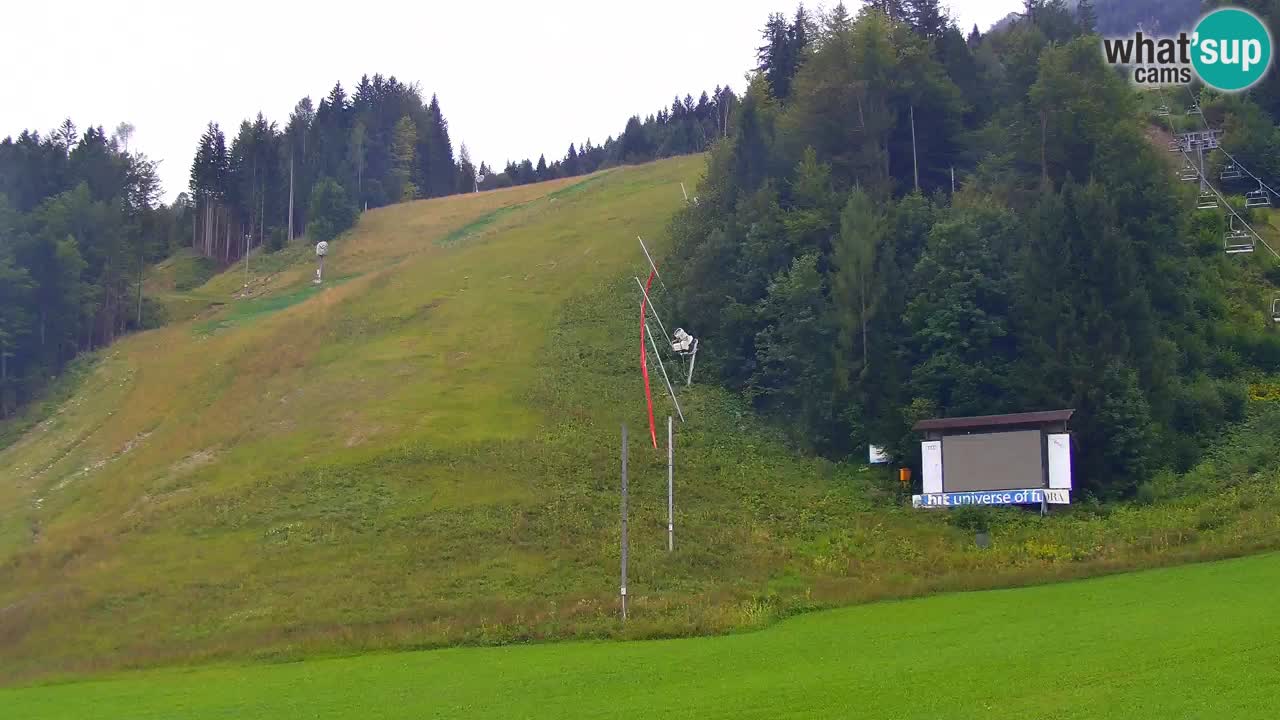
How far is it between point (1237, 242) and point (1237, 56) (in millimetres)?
19145

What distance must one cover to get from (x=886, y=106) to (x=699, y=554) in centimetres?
3329

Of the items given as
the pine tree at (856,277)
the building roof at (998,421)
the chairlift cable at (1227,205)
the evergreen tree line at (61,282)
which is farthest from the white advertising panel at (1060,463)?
the evergreen tree line at (61,282)

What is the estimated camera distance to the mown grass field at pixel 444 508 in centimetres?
3475

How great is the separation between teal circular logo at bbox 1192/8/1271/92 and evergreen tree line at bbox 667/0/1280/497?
3.38m

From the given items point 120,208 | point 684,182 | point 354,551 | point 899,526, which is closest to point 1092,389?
point 899,526

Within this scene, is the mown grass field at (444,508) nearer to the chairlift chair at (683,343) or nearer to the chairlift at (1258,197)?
the chairlift chair at (683,343)

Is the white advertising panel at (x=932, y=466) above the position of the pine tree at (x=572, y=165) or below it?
below

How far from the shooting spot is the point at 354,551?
40.5 m

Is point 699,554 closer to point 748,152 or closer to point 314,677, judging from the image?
Result: point 314,677

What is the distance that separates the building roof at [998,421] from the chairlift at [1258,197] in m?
27.2

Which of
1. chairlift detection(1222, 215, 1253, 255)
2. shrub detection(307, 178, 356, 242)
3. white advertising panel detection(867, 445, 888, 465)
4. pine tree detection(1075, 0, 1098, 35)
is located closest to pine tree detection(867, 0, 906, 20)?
pine tree detection(1075, 0, 1098, 35)

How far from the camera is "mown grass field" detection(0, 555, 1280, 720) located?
20.5 metres

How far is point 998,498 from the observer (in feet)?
139

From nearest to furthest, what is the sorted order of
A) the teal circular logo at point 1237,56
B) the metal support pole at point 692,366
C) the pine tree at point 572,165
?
the metal support pole at point 692,366 < the teal circular logo at point 1237,56 < the pine tree at point 572,165
